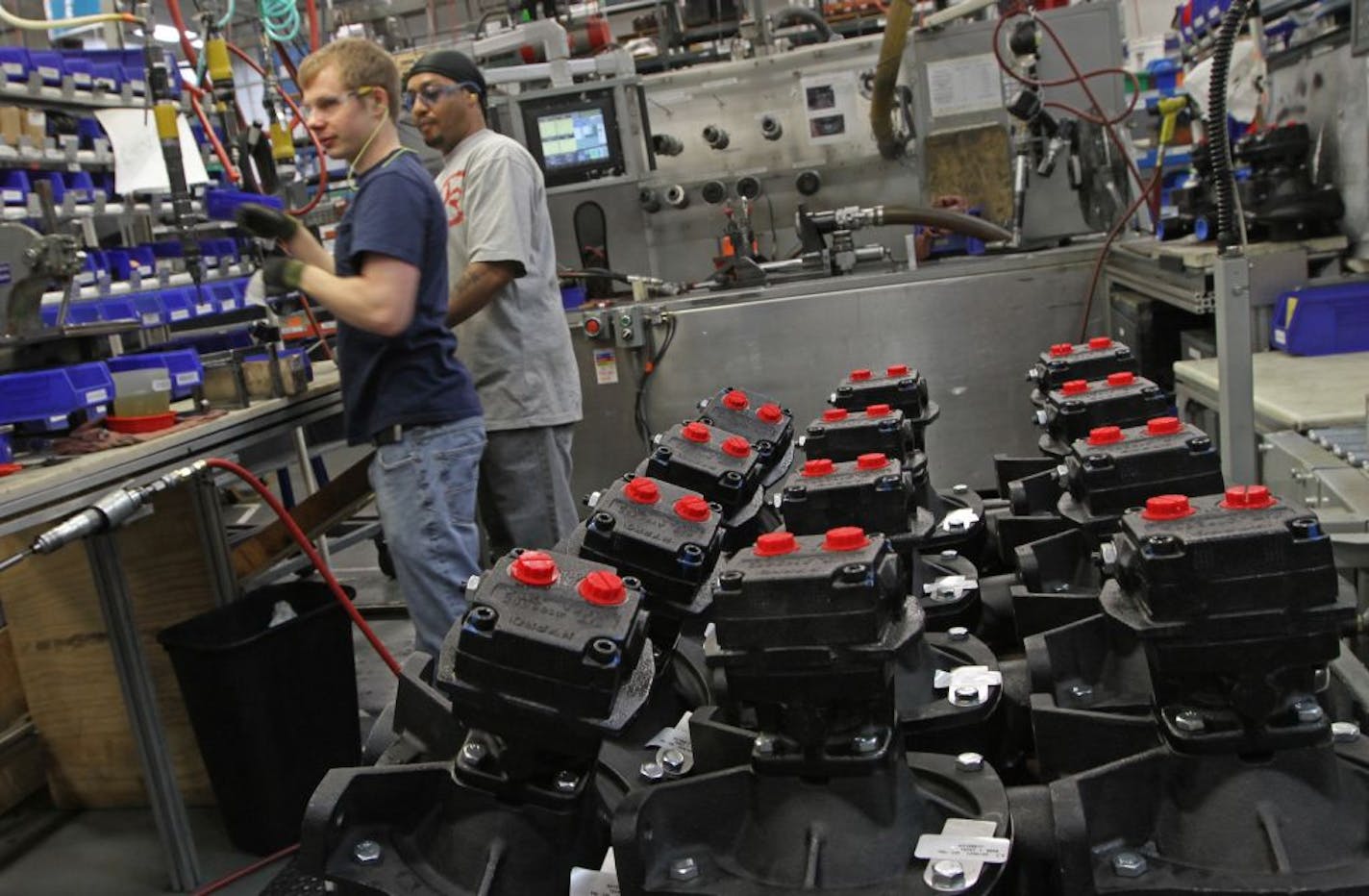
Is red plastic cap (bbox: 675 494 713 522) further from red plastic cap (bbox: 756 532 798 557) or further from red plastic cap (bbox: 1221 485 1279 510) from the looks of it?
red plastic cap (bbox: 1221 485 1279 510)

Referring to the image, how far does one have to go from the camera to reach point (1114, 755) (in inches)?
32.8

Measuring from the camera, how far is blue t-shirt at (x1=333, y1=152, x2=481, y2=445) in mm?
2070

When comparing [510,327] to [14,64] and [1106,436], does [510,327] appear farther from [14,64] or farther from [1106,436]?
[14,64]

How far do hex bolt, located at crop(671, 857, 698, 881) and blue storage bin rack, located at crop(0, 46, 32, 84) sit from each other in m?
3.72

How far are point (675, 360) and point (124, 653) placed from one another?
1.84 m

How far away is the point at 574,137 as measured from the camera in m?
3.78

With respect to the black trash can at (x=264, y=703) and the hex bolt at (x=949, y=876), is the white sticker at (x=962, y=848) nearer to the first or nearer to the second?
the hex bolt at (x=949, y=876)

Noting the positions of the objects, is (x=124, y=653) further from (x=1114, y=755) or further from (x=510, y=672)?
(x=1114, y=755)

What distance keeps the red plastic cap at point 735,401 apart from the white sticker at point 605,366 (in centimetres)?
201

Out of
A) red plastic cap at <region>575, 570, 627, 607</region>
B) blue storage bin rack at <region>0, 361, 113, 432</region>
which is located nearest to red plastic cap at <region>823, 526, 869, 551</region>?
red plastic cap at <region>575, 570, 627, 607</region>

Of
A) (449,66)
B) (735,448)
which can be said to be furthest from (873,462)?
(449,66)

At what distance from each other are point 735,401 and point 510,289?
1.13m

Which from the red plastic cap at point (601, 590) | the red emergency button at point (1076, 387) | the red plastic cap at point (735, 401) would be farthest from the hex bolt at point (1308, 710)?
the red plastic cap at point (735, 401)

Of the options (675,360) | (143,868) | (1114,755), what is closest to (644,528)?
(1114,755)
